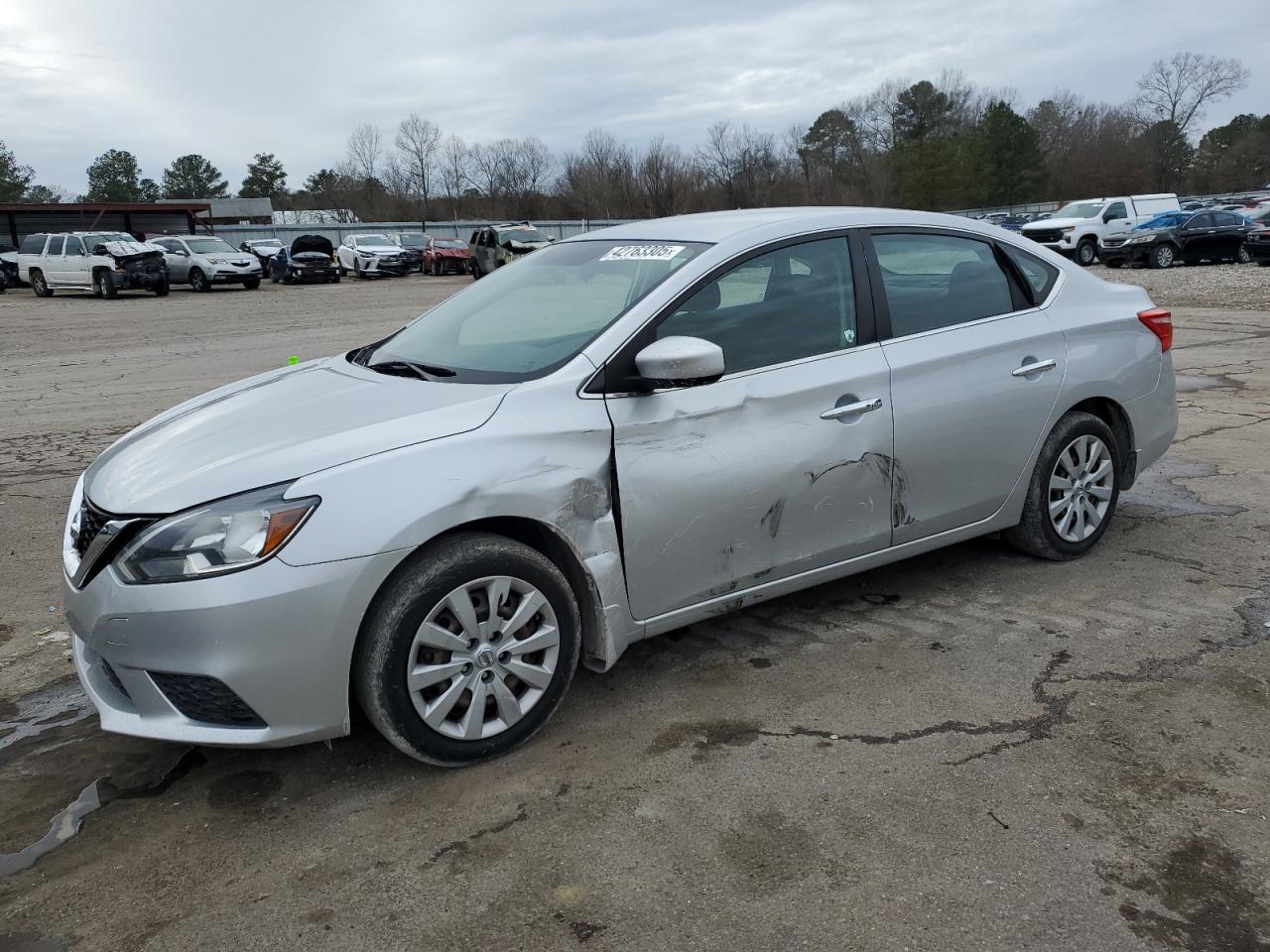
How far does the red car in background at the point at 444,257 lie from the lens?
36.5 metres

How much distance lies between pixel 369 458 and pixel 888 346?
2.12m

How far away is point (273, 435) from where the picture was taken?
3160 mm

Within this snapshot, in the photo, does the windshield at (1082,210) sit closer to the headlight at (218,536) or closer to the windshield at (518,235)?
the windshield at (518,235)

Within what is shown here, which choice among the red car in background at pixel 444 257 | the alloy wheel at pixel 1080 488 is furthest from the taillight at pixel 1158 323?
the red car in background at pixel 444 257

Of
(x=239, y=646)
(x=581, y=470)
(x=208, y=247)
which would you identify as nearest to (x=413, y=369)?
(x=581, y=470)

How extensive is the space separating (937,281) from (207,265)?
28.9m

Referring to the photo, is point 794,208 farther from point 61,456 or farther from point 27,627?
point 61,456

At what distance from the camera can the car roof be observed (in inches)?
156

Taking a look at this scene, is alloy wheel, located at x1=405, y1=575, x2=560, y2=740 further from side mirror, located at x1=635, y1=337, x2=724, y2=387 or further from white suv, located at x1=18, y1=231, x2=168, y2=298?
white suv, located at x1=18, y1=231, x2=168, y2=298

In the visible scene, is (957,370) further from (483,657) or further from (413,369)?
(483,657)

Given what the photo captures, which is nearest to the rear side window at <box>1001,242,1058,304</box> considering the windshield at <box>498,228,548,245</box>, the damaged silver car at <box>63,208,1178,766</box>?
the damaged silver car at <box>63,208,1178,766</box>

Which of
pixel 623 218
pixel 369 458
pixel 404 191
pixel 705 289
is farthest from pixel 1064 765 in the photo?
pixel 404 191

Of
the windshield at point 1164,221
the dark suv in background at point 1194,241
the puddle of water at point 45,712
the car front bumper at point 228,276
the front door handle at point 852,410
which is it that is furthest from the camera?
the car front bumper at point 228,276

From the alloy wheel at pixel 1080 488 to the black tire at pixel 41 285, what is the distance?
30702 mm
